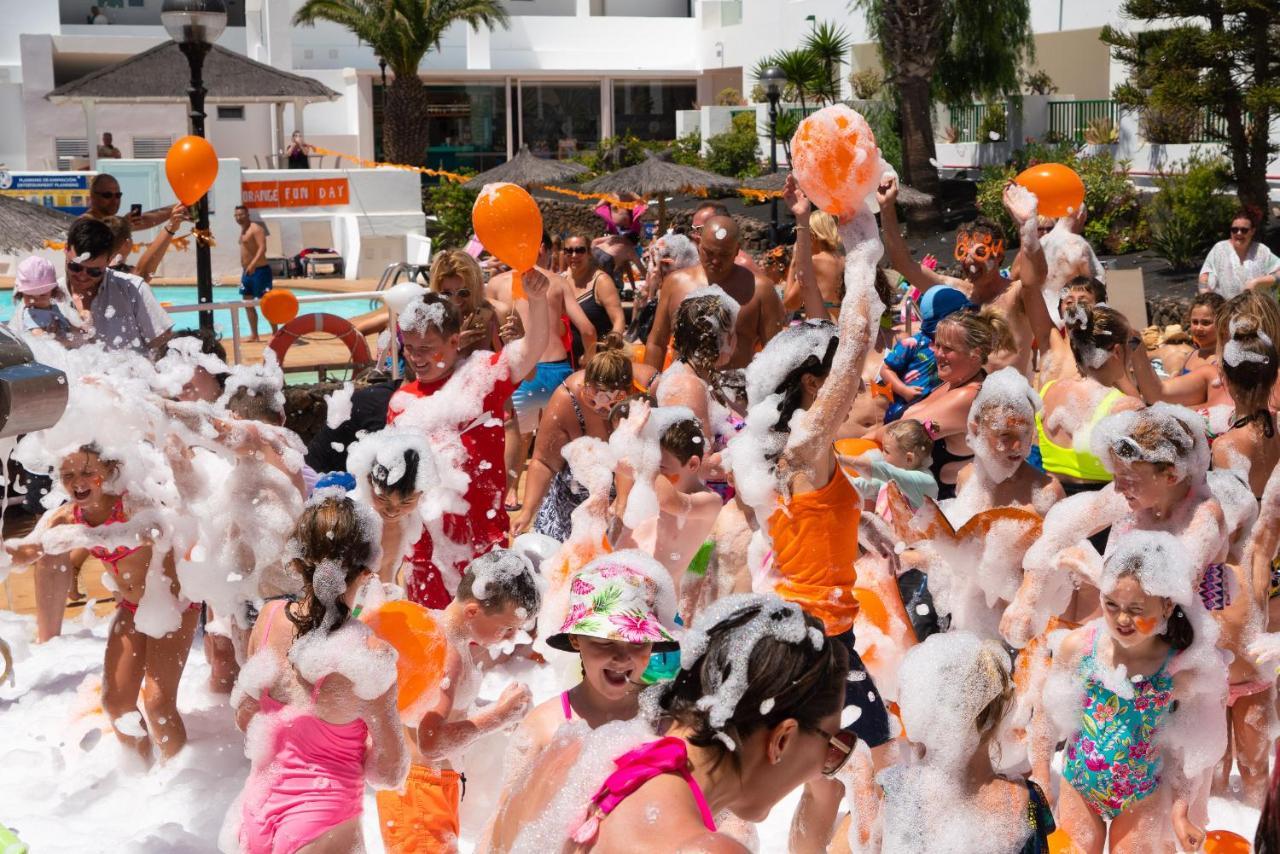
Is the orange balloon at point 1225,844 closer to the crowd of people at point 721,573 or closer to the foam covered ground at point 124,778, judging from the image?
the crowd of people at point 721,573

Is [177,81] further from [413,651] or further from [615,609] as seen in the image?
[615,609]

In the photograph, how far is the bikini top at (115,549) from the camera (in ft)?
16.5

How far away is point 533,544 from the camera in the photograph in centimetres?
529

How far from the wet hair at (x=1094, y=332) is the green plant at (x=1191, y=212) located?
14.3 meters

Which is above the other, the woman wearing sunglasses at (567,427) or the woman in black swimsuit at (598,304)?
the woman in black swimsuit at (598,304)

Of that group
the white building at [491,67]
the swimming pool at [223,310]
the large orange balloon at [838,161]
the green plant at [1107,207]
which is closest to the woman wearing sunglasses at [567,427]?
the large orange balloon at [838,161]

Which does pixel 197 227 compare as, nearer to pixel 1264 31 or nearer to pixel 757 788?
pixel 757 788

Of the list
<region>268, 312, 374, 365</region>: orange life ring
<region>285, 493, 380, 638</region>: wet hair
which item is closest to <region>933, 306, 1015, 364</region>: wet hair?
<region>285, 493, 380, 638</region>: wet hair

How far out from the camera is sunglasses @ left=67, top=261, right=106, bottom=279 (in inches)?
278

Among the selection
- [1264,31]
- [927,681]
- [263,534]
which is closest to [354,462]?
[263,534]

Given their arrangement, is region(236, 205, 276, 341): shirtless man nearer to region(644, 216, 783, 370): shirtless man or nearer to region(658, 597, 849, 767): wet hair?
region(644, 216, 783, 370): shirtless man

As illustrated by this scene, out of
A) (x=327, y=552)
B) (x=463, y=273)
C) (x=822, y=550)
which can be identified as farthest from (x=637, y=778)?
(x=463, y=273)

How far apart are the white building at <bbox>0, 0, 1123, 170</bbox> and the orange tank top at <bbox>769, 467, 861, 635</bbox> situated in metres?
24.8

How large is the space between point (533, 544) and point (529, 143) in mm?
40279
